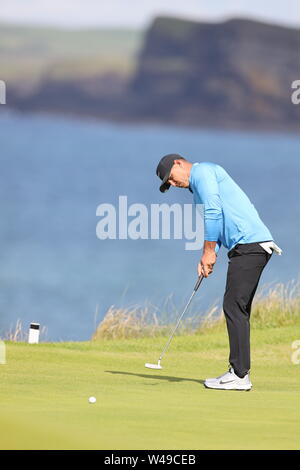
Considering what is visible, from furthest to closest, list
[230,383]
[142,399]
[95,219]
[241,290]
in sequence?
1. [95,219]
2. [230,383]
3. [241,290]
4. [142,399]

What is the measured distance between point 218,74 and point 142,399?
339 ft

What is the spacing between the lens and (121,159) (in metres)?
124

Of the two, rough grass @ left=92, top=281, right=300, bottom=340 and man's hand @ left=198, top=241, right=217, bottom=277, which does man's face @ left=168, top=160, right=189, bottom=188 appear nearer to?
man's hand @ left=198, top=241, right=217, bottom=277

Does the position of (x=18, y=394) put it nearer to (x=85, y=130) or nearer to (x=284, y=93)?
(x=284, y=93)

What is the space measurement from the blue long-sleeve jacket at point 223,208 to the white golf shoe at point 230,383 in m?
0.96

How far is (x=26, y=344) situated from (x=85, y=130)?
442 ft

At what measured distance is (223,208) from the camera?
9.23 metres

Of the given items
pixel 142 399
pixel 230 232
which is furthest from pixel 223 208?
pixel 142 399

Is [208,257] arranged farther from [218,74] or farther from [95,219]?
[218,74]

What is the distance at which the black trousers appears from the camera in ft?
30.4

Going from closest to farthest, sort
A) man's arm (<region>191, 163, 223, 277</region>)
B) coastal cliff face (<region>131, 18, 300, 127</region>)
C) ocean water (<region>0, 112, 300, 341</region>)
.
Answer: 1. man's arm (<region>191, 163, 223, 277</region>)
2. ocean water (<region>0, 112, 300, 341</region>)
3. coastal cliff face (<region>131, 18, 300, 127</region>)

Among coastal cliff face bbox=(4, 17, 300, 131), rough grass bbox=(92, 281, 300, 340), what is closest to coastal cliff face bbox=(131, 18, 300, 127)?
coastal cliff face bbox=(4, 17, 300, 131)

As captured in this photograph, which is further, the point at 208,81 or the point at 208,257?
the point at 208,81

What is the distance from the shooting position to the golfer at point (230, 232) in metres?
9.11
